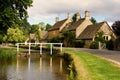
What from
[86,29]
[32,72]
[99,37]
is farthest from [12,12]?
[86,29]

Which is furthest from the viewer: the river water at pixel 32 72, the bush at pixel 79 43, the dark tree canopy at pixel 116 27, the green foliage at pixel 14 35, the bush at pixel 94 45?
the green foliage at pixel 14 35

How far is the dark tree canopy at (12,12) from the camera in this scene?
4538cm

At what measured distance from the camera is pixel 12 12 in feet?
152

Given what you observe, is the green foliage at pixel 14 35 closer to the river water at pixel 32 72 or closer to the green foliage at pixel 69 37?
the green foliage at pixel 69 37

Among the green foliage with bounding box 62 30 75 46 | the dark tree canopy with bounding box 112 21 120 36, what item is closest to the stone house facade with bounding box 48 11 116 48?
the green foliage with bounding box 62 30 75 46

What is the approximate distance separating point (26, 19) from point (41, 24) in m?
120

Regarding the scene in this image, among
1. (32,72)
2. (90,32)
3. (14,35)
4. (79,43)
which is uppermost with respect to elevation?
(14,35)

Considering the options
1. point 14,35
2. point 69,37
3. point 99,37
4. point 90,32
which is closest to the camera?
point 99,37

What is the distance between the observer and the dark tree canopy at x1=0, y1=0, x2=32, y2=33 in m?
45.4

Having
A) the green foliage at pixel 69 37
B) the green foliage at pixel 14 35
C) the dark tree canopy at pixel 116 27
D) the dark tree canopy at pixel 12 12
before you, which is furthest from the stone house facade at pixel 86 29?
the dark tree canopy at pixel 12 12

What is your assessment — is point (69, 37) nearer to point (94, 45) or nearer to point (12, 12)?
point (94, 45)

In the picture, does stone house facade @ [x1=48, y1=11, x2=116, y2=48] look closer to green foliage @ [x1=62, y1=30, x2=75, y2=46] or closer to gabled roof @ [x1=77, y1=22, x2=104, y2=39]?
gabled roof @ [x1=77, y1=22, x2=104, y2=39]

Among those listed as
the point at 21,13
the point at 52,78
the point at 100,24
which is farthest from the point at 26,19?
the point at 100,24

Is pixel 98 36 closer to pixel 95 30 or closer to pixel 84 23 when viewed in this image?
pixel 95 30
